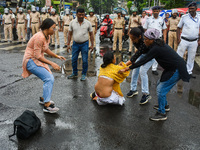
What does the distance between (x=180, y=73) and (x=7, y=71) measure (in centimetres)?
558

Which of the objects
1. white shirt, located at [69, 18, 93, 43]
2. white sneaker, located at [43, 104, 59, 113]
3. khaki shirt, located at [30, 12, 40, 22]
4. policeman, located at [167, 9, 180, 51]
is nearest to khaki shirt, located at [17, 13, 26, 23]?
khaki shirt, located at [30, 12, 40, 22]

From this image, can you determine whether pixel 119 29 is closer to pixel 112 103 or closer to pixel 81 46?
pixel 81 46

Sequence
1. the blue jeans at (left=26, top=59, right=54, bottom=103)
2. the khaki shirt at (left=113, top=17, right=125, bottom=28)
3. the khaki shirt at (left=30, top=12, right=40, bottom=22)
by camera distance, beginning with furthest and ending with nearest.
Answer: the khaki shirt at (left=30, top=12, right=40, bottom=22) < the khaki shirt at (left=113, top=17, right=125, bottom=28) < the blue jeans at (left=26, top=59, right=54, bottom=103)

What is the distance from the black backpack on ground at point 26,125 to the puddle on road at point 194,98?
130 inches

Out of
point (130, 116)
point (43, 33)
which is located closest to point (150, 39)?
point (130, 116)

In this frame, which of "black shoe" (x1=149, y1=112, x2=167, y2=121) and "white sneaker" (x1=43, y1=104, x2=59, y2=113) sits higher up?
"white sneaker" (x1=43, y1=104, x2=59, y2=113)

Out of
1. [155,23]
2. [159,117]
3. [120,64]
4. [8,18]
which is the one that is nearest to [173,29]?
[155,23]

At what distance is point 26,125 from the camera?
10.1ft

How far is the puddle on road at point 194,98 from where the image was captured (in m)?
4.49

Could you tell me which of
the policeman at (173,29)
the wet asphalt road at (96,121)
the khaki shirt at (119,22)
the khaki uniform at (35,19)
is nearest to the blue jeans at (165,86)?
the wet asphalt road at (96,121)

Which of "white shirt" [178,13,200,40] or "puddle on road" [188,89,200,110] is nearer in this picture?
"puddle on road" [188,89,200,110]

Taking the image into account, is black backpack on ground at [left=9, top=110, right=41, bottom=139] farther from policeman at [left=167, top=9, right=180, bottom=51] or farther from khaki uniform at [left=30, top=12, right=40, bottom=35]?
khaki uniform at [left=30, top=12, right=40, bottom=35]

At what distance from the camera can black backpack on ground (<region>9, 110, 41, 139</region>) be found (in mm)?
3016

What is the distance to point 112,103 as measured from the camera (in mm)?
4301
